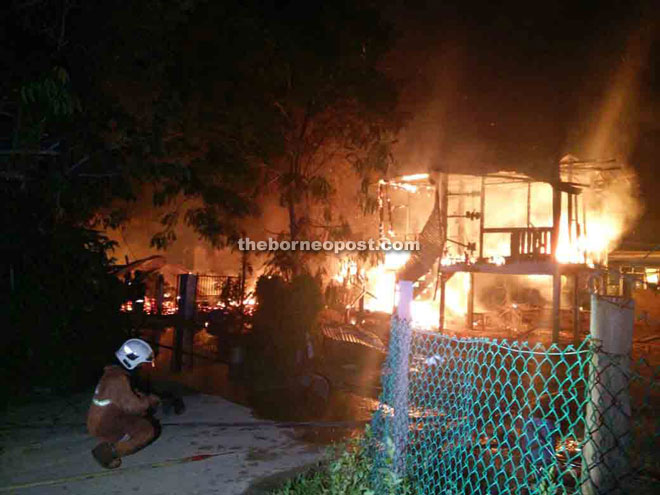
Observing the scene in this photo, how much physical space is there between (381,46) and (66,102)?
9.78 meters

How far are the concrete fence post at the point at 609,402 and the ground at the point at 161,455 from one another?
3324mm

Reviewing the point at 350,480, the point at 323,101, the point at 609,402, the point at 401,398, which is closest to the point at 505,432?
the point at 401,398

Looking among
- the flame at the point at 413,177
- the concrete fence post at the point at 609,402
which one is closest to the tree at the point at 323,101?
the flame at the point at 413,177

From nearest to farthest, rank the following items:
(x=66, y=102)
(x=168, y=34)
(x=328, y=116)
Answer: (x=66, y=102), (x=168, y=34), (x=328, y=116)

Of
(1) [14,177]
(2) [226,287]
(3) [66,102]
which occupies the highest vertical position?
(3) [66,102]

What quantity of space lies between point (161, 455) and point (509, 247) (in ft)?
62.8

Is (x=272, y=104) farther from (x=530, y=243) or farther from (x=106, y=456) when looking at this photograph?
(x=106, y=456)

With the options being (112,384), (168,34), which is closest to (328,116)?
(168,34)

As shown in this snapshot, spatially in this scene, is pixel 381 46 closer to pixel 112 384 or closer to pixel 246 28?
pixel 246 28

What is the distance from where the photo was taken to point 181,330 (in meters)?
10.3

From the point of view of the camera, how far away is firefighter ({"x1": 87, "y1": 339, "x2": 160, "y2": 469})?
492 centimetres

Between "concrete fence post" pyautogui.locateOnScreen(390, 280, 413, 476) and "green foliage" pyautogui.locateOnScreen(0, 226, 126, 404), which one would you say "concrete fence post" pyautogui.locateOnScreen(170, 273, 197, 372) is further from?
"concrete fence post" pyautogui.locateOnScreen(390, 280, 413, 476)

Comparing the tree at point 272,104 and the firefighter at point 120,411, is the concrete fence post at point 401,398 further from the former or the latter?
the tree at point 272,104

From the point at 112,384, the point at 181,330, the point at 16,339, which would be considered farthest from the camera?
the point at 181,330
